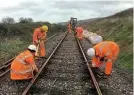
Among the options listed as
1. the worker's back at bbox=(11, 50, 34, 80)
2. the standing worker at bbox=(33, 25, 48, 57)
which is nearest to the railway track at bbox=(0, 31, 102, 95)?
the worker's back at bbox=(11, 50, 34, 80)

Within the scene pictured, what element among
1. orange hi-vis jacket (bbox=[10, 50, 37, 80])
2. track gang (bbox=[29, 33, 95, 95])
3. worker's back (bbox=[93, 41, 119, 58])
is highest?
worker's back (bbox=[93, 41, 119, 58])

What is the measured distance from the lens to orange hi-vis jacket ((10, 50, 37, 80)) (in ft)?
32.8

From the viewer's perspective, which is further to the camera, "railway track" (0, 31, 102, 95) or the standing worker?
the standing worker

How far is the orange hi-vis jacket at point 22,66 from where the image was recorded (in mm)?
10000

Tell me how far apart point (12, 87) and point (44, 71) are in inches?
97.4

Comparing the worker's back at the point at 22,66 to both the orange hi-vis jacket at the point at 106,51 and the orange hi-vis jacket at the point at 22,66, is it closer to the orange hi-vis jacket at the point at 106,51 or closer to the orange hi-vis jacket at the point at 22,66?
the orange hi-vis jacket at the point at 22,66

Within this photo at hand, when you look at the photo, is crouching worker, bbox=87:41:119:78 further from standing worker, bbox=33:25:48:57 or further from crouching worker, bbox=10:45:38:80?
standing worker, bbox=33:25:48:57

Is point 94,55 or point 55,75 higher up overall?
point 94,55

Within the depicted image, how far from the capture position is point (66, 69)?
12.5 metres

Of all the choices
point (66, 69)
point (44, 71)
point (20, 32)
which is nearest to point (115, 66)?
point (66, 69)

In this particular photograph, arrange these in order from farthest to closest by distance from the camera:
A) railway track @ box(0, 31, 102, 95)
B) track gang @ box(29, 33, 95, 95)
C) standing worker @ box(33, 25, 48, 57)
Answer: standing worker @ box(33, 25, 48, 57) < track gang @ box(29, 33, 95, 95) < railway track @ box(0, 31, 102, 95)

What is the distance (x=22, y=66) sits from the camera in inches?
398

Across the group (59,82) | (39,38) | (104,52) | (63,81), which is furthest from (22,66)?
(39,38)

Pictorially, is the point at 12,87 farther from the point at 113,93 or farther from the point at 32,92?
the point at 113,93
